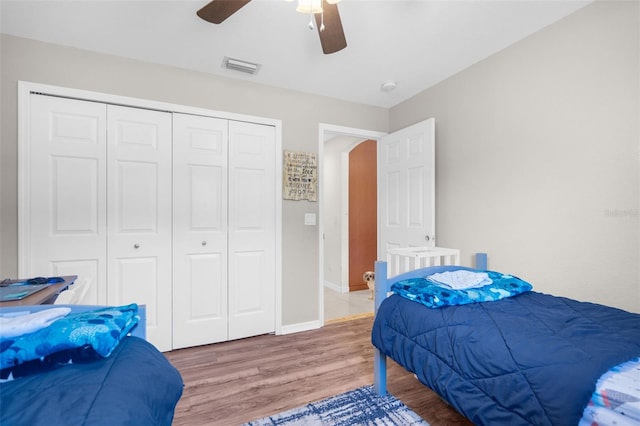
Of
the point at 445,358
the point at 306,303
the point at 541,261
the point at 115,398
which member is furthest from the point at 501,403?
the point at 306,303

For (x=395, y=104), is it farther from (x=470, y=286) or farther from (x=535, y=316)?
(x=535, y=316)

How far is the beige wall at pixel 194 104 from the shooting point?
210 centimetres

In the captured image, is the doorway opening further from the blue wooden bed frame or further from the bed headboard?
the bed headboard

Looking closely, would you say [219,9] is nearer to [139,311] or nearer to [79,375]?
[139,311]

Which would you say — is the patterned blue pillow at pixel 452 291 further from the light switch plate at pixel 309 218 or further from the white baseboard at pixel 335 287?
the white baseboard at pixel 335 287

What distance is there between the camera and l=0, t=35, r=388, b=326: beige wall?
2098 mm

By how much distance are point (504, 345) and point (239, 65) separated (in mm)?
2681

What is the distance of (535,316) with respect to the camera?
51.8 inches

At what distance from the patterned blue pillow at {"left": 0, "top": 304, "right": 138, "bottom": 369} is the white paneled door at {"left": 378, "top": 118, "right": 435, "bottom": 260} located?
2538 mm

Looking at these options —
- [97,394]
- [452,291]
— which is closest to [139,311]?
[97,394]

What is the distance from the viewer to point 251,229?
2881 mm

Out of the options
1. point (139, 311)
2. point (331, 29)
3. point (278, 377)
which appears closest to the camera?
point (139, 311)

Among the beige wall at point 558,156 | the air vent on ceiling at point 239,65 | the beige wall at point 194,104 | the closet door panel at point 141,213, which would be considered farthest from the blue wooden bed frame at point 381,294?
the air vent on ceiling at point 239,65

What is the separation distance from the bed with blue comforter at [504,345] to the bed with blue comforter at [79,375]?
1061mm
